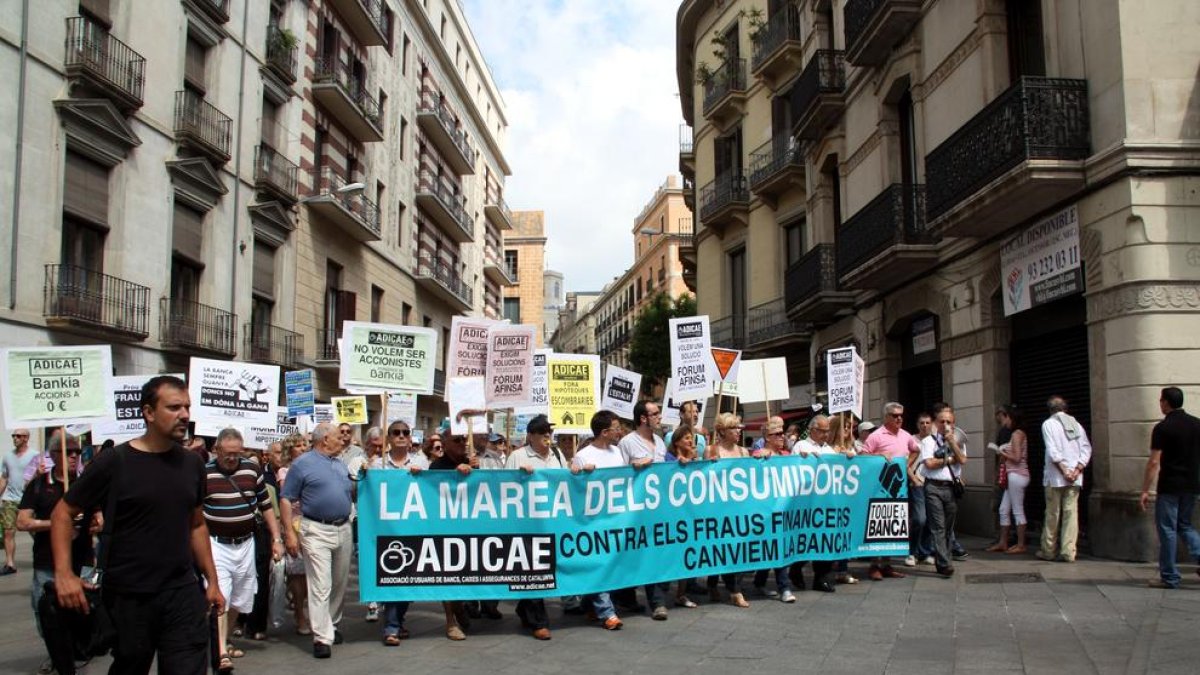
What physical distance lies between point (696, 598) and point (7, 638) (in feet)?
20.0

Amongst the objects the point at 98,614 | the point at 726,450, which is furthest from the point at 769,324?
the point at 98,614

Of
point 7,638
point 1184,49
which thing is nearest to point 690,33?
point 1184,49

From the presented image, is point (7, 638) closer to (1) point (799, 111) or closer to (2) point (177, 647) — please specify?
(2) point (177, 647)

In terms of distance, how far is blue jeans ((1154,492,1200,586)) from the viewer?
8930mm

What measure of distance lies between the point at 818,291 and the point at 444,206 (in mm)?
23734

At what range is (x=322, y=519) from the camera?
25.3ft

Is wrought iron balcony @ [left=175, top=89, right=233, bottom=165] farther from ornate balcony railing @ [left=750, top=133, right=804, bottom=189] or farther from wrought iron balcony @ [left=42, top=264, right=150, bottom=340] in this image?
ornate balcony railing @ [left=750, top=133, right=804, bottom=189]

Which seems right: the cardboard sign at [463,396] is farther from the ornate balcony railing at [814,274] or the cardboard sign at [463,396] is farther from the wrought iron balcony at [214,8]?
the wrought iron balcony at [214,8]

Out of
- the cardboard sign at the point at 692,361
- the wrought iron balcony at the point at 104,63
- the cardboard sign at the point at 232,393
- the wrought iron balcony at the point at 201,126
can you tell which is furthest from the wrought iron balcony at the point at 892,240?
the wrought iron balcony at the point at 201,126

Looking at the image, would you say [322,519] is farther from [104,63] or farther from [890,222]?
[104,63]

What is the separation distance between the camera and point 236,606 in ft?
23.6

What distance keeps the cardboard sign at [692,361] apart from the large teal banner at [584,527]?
1688 millimetres

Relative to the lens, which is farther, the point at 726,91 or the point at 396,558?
the point at 726,91

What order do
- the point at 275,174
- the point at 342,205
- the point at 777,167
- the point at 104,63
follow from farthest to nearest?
the point at 342,205
the point at 777,167
the point at 275,174
the point at 104,63
